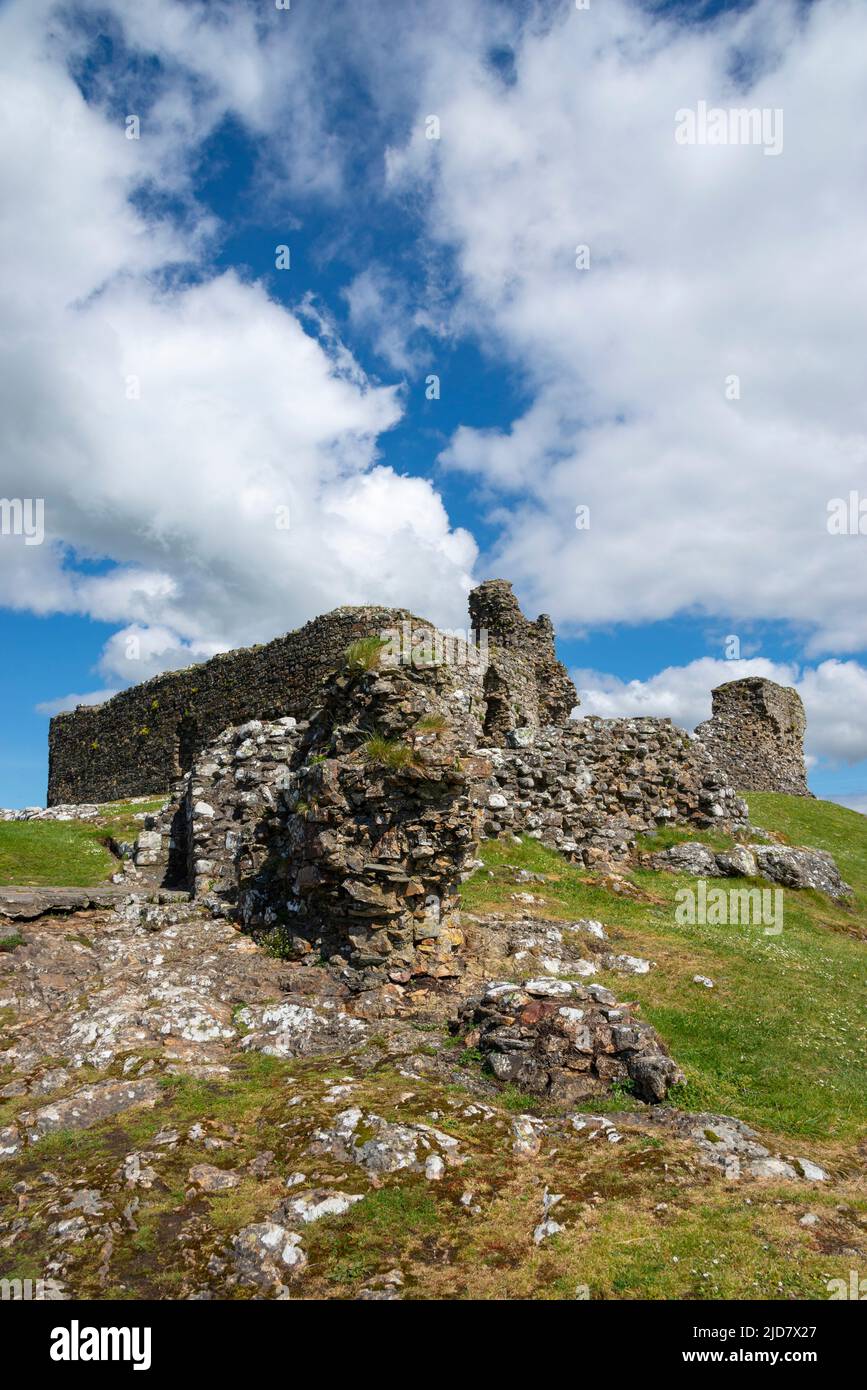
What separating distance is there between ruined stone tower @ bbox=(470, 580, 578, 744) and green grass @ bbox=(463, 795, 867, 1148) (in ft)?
42.9

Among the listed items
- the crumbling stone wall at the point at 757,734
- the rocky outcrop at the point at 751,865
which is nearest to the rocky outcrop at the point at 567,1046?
the rocky outcrop at the point at 751,865

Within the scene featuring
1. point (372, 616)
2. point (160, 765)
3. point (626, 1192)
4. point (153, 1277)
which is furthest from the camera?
point (160, 765)

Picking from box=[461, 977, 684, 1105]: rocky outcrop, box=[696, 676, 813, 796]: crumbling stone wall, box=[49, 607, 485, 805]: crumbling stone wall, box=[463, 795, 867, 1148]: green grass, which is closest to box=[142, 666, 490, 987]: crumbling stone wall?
box=[461, 977, 684, 1105]: rocky outcrop

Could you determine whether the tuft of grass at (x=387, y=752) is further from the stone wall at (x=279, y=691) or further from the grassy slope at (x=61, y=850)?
the stone wall at (x=279, y=691)

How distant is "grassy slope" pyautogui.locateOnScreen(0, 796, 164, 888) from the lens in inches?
739

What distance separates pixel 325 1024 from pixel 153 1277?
18.2ft

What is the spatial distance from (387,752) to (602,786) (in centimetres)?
1083

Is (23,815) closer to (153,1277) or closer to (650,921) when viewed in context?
(650,921)

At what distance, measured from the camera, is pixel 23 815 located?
27250mm

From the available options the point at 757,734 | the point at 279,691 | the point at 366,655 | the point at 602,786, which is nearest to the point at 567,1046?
the point at 366,655

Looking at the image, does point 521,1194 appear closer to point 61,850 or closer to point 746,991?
point 746,991

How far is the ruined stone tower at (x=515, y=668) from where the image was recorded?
1316 inches

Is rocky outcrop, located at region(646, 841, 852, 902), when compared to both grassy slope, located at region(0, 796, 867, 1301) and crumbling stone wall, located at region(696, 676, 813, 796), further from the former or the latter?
crumbling stone wall, located at region(696, 676, 813, 796)

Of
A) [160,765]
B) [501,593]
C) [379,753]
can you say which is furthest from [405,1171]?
[160,765]
